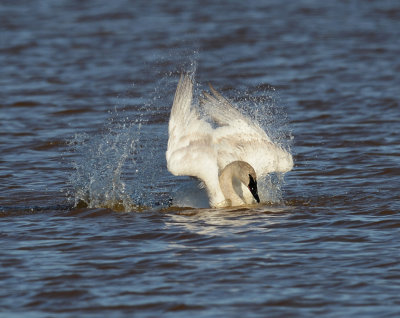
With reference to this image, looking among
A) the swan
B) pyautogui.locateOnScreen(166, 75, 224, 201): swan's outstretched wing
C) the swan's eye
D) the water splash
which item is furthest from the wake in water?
the swan's eye

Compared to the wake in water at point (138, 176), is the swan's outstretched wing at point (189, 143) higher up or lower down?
higher up

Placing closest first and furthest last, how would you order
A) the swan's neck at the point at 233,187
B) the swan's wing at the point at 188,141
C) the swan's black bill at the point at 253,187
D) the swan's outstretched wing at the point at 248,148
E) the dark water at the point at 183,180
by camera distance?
the dark water at the point at 183,180 < the swan's wing at the point at 188,141 < the swan's black bill at the point at 253,187 < the swan's neck at the point at 233,187 < the swan's outstretched wing at the point at 248,148

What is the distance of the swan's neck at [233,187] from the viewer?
27.0 ft

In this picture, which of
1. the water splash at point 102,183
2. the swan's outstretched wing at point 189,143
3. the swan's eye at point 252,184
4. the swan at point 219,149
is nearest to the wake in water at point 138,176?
the water splash at point 102,183

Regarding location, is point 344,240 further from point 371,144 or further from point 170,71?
point 170,71

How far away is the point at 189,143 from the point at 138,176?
1.84m

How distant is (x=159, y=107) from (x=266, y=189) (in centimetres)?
442

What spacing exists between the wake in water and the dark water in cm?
3

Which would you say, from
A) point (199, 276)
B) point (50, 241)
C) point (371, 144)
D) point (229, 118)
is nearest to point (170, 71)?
point (371, 144)

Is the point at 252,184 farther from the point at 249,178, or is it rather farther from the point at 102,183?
the point at 102,183

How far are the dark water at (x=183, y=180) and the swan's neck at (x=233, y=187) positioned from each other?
0.16 metres

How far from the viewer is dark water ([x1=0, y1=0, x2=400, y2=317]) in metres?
6.09

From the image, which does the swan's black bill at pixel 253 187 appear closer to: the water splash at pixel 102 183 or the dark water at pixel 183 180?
the dark water at pixel 183 180

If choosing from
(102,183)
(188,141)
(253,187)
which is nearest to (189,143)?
(188,141)
